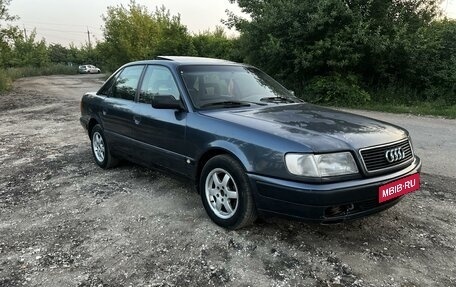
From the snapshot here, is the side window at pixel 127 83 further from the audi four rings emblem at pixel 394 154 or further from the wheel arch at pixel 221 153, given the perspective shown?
the audi four rings emblem at pixel 394 154

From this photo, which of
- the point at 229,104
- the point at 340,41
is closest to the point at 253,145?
the point at 229,104

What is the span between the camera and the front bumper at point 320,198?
9.42ft

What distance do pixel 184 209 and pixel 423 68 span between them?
10.6 m

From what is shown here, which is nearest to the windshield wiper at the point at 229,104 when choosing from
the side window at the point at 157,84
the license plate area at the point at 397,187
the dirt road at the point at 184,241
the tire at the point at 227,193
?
the side window at the point at 157,84

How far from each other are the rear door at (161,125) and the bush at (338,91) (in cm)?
875

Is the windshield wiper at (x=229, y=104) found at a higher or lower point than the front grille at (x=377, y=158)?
higher

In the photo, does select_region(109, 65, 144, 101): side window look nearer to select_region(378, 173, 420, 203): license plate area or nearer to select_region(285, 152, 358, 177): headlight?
select_region(285, 152, 358, 177): headlight

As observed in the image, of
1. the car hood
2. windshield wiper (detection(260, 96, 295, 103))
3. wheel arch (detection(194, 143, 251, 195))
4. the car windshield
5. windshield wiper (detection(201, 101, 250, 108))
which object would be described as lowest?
wheel arch (detection(194, 143, 251, 195))

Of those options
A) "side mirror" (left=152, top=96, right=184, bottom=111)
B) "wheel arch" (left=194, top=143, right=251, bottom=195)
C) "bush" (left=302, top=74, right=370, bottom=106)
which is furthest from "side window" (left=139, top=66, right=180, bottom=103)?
"bush" (left=302, top=74, right=370, bottom=106)

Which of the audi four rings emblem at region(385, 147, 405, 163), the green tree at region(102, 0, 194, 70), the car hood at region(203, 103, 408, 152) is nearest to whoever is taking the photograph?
the car hood at region(203, 103, 408, 152)

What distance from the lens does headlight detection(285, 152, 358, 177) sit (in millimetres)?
2910

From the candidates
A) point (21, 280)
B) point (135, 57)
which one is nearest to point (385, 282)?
point (21, 280)

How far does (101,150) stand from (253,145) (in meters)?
3.22

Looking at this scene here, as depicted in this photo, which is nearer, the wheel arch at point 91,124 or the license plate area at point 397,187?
the license plate area at point 397,187
